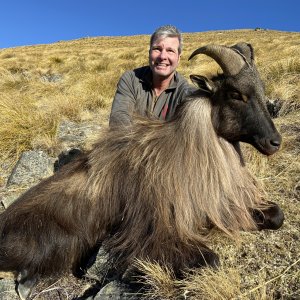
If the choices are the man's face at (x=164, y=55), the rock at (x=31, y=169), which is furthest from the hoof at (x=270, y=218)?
the rock at (x=31, y=169)

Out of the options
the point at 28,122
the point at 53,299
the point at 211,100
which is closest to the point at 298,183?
the point at 211,100

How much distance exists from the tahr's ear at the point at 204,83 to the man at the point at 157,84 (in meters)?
1.14

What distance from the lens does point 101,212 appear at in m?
3.70

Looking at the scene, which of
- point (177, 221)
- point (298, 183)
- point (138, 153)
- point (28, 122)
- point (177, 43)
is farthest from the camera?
point (28, 122)

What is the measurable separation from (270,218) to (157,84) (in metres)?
2.09

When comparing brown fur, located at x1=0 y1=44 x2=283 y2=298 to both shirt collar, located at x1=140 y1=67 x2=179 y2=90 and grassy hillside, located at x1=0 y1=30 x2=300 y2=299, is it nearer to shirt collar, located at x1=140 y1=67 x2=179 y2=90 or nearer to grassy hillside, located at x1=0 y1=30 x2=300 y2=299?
grassy hillside, located at x1=0 y1=30 x2=300 y2=299

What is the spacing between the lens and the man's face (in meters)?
4.54

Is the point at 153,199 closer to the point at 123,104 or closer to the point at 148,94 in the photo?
the point at 123,104

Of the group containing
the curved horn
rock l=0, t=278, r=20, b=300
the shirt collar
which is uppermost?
the curved horn

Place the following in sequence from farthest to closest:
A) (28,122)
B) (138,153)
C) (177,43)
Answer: (28,122) < (177,43) < (138,153)

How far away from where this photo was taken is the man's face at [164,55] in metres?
4.54

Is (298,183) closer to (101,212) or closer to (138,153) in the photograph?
(138,153)

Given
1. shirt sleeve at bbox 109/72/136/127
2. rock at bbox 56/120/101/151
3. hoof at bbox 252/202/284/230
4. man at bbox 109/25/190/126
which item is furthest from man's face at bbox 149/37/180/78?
rock at bbox 56/120/101/151

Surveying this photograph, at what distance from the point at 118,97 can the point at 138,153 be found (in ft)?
4.31
